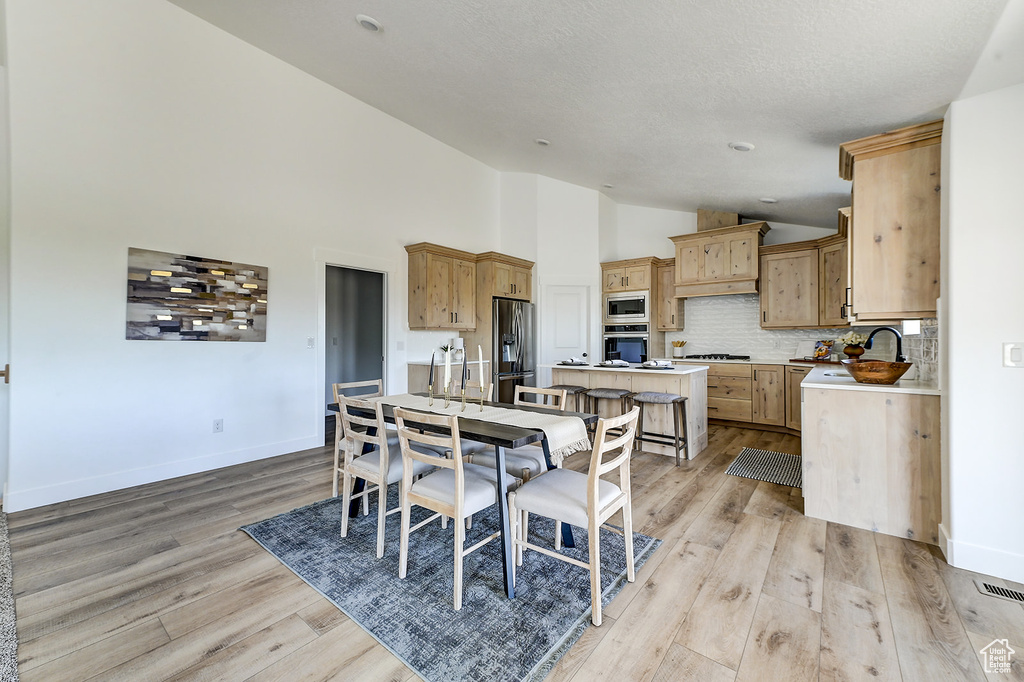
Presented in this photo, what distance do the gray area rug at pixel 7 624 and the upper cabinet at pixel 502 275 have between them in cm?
450

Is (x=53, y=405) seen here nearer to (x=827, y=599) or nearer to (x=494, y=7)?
(x=494, y=7)

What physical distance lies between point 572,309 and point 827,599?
4.85 m

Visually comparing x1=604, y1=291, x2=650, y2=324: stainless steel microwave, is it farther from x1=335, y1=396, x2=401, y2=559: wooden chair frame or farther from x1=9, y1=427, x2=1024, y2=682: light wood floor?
x1=335, y1=396, x2=401, y2=559: wooden chair frame

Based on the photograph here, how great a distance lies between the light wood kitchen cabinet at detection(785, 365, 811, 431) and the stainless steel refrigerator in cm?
320

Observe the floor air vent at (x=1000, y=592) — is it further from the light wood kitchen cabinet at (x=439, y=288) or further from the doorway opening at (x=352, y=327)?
the doorway opening at (x=352, y=327)

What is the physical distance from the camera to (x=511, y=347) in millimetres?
5801

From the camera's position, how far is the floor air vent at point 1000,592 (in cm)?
186

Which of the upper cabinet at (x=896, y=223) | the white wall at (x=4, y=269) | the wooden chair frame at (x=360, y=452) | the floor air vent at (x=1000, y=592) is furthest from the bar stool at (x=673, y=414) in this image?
the white wall at (x=4, y=269)

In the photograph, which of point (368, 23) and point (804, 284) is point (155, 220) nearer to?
point (368, 23)

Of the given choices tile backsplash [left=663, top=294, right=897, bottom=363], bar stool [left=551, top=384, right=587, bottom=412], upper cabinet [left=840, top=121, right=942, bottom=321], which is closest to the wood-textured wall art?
bar stool [left=551, top=384, right=587, bottom=412]

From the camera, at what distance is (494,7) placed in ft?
8.96

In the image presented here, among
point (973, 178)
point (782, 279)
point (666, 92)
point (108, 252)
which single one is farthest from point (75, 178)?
point (782, 279)

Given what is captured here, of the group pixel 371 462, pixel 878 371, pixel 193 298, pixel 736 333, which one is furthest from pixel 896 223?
pixel 193 298

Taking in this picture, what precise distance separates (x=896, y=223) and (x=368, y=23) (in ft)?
12.9
